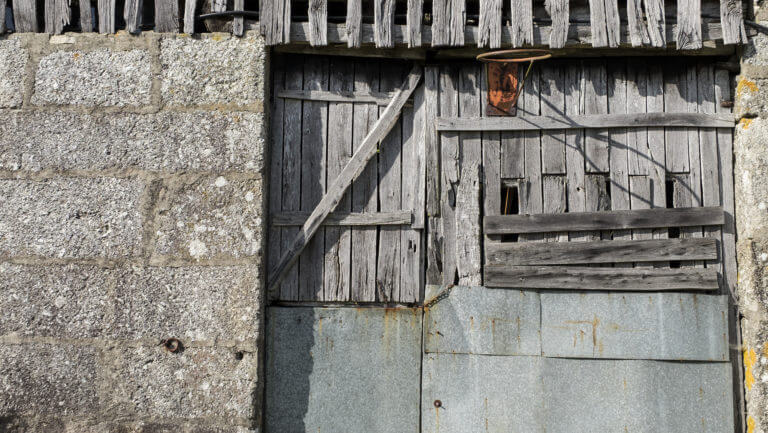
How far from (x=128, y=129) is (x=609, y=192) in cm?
303

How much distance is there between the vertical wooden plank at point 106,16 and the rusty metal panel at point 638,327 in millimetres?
3219

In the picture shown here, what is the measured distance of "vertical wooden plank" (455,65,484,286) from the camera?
3715mm

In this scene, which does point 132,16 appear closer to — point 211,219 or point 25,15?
point 25,15

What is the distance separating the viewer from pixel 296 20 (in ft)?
12.2

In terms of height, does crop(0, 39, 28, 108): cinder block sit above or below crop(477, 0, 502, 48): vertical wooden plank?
below

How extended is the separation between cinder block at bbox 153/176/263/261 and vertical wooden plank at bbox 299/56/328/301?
402mm

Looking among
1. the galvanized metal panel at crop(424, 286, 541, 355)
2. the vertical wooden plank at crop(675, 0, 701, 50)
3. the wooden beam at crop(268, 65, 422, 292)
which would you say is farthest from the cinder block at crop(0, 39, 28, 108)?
the vertical wooden plank at crop(675, 0, 701, 50)

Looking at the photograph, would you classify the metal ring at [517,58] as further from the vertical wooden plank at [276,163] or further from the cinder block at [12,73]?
the cinder block at [12,73]

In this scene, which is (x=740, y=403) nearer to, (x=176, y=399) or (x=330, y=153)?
(x=330, y=153)

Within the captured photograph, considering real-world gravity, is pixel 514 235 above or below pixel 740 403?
above

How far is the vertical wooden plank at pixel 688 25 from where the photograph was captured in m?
3.57

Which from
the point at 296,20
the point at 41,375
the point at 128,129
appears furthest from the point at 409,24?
the point at 41,375

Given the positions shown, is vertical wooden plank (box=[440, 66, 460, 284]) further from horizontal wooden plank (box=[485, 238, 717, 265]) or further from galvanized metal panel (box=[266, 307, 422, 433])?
galvanized metal panel (box=[266, 307, 422, 433])

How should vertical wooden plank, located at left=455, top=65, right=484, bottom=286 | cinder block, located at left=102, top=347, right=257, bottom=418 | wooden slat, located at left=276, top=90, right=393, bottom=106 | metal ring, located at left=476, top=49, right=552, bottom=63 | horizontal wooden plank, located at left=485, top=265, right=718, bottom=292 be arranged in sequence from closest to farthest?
1. cinder block, located at left=102, top=347, right=257, bottom=418
2. metal ring, located at left=476, top=49, right=552, bottom=63
3. horizontal wooden plank, located at left=485, top=265, right=718, bottom=292
4. vertical wooden plank, located at left=455, top=65, right=484, bottom=286
5. wooden slat, located at left=276, top=90, right=393, bottom=106
